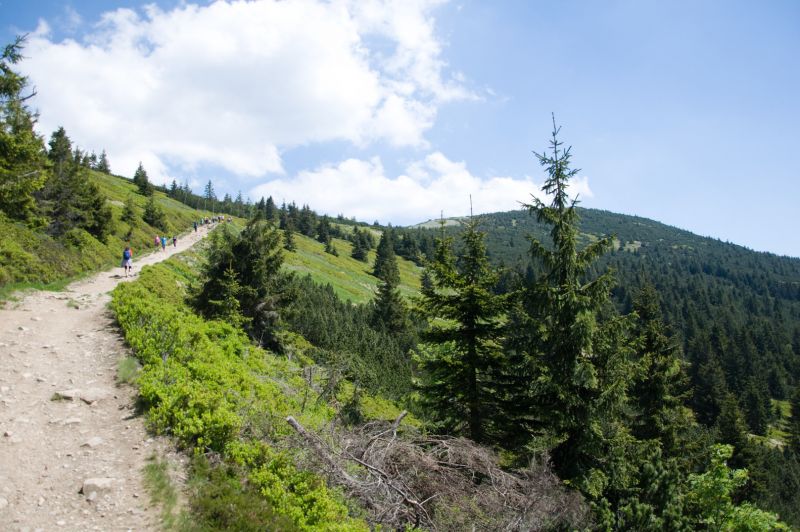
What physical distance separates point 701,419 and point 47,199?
10421 cm

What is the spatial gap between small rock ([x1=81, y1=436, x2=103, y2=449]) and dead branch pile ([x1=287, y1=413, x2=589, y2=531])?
3.38 meters

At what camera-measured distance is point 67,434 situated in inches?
317

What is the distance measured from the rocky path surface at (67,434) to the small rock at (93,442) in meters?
0.02

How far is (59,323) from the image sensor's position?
13.7 meters

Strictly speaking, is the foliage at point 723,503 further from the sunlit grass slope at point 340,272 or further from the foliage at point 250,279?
the sunlit grass slope at point 340,272

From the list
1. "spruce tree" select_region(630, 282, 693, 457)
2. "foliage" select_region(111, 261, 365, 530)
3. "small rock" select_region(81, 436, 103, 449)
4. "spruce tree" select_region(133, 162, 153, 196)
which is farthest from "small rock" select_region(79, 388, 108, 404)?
"spruce tree" select_region(133, 162, 153, 196)

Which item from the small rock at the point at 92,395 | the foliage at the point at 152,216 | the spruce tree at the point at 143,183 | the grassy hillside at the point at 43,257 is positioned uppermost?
the spruce tree at the point at 143,183

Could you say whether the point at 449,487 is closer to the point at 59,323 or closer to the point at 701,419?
the point at 59,323

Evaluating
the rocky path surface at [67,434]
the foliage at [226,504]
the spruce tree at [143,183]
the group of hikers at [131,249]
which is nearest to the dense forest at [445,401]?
the foliage at [226,504]

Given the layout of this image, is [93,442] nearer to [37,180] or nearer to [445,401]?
[445,401]

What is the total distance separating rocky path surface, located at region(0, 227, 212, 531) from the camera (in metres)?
6.32

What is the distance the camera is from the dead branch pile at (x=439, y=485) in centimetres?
823

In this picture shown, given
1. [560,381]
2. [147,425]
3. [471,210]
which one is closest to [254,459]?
[147,425]

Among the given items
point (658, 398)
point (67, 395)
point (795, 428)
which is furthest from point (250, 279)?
point (795, 428)
